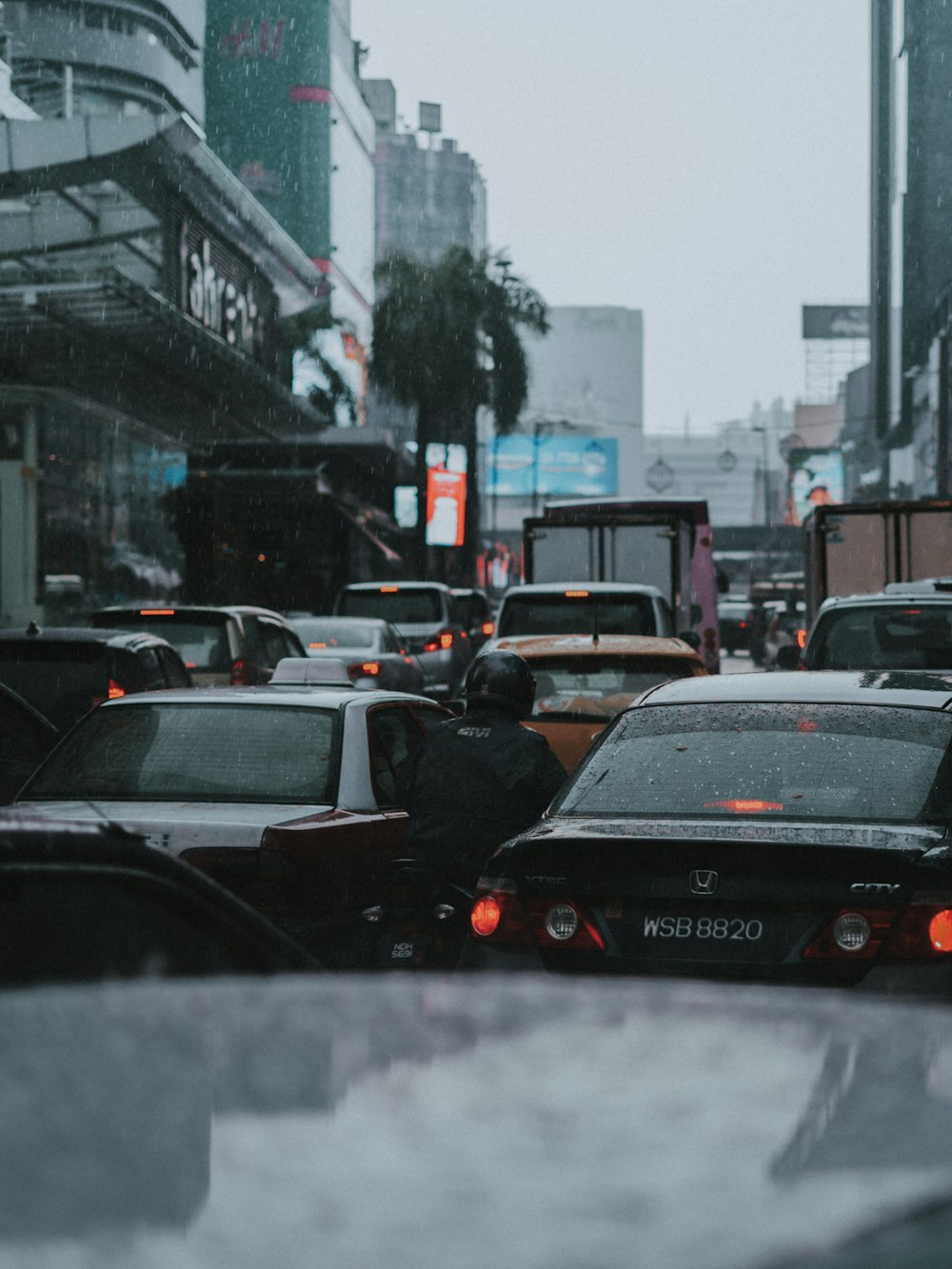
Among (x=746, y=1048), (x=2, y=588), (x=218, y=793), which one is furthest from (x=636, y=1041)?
(x=2, y=588)

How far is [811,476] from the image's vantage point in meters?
140

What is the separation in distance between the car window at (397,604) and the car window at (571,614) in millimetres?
9621

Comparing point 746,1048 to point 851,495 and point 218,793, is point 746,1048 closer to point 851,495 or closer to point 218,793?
point 218,793

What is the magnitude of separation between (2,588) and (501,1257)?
3083cm

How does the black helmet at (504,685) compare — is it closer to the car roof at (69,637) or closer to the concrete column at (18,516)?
the car roof at (69,637)

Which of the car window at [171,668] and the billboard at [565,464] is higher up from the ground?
the billboard at [565,464]

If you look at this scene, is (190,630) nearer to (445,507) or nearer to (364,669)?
(364,669)

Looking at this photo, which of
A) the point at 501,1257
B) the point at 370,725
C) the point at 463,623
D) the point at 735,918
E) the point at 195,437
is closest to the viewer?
the point at 501,1257

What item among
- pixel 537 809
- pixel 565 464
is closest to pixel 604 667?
pixel 537 809

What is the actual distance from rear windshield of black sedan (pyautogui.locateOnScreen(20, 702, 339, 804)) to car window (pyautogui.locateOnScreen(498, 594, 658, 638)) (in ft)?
26.6

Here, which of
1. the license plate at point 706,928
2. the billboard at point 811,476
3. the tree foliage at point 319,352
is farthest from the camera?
the billboard at point 811,476

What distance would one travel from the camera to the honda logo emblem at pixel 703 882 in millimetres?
5070

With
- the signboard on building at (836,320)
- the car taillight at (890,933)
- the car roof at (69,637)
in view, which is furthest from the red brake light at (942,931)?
the signboard on building at (836,320)

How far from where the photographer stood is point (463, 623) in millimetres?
29281
